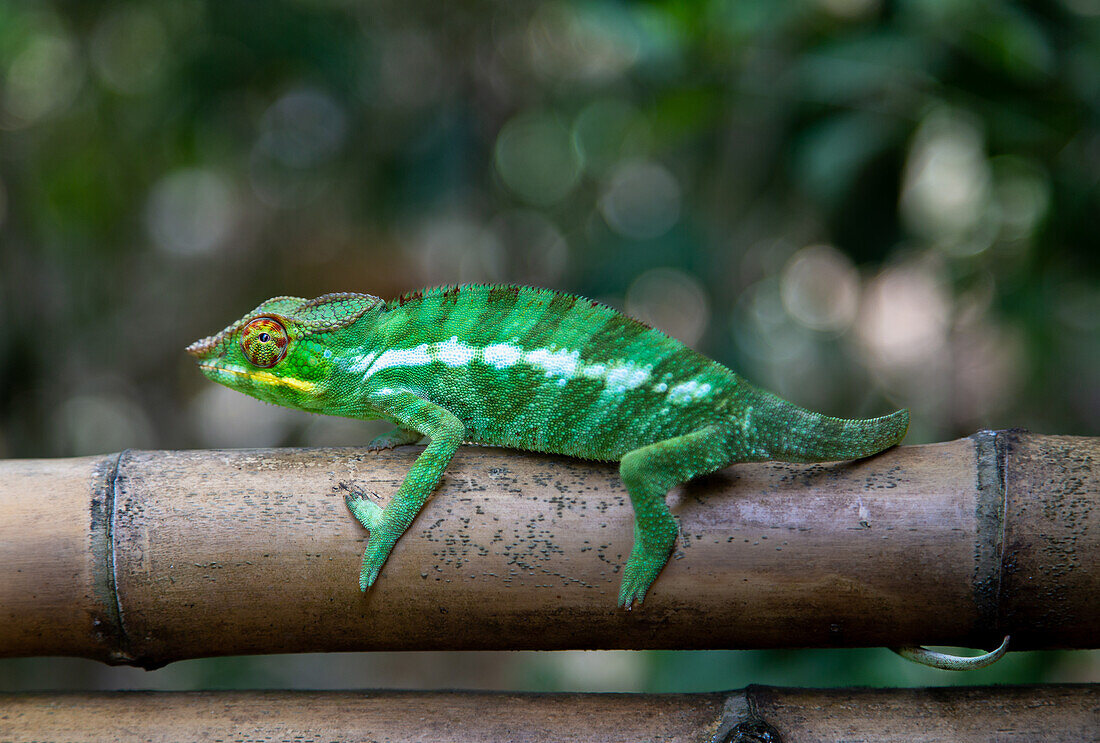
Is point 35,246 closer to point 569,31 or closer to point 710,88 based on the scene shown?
point 569,31

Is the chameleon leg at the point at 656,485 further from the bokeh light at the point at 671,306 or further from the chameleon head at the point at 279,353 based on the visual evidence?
the bokeh light at the point at 671,306

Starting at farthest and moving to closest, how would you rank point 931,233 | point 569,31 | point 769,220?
point 569,31 → point 769,220 → point 931,233

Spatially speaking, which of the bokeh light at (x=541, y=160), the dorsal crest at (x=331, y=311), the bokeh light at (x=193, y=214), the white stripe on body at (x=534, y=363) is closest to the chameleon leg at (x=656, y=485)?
the white stripe on body at (x=534, y=363)

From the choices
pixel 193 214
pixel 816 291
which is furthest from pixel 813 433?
pixel 193 214

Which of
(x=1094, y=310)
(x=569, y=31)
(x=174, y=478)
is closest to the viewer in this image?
(x=174, y=478)

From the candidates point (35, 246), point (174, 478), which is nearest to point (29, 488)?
point (174, 478)

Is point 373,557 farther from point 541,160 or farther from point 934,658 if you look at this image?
point 541,160
